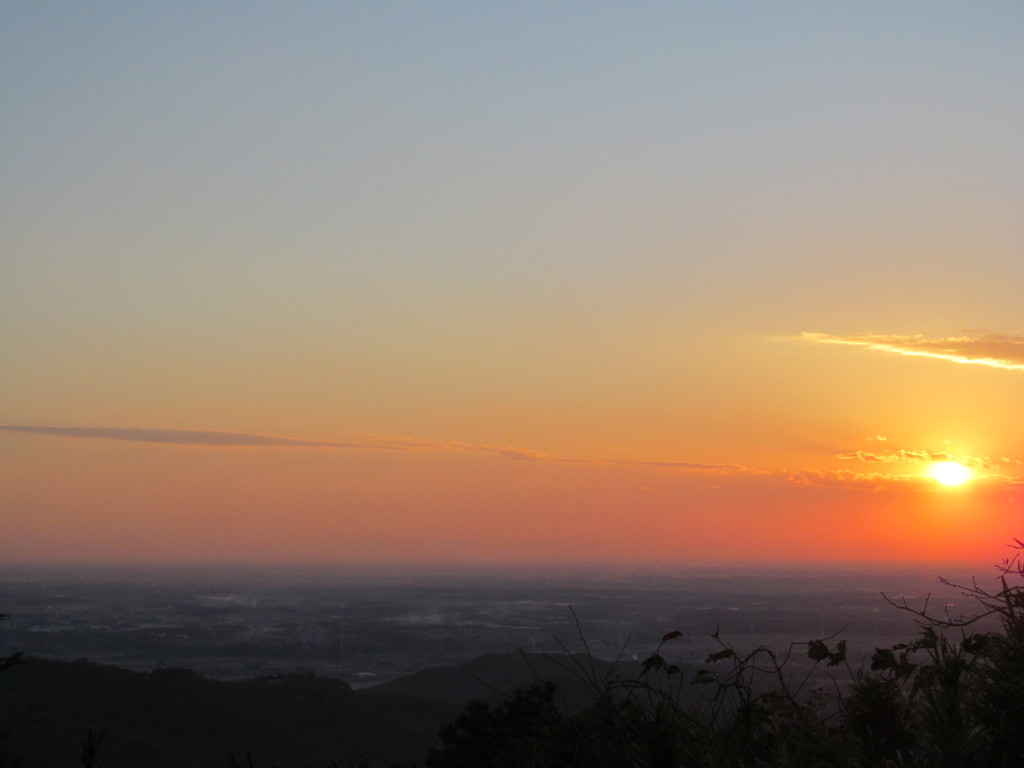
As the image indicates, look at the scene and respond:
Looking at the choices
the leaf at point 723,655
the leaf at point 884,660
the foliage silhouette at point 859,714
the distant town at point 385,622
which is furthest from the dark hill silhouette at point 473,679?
the leaf at point 723,655

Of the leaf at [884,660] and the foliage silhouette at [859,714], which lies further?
the leaf at [884,660]

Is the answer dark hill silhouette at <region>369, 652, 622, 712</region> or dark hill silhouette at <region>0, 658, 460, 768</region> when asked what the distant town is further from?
dark hill silhouette at <region>0, 658, 460, 768</region>

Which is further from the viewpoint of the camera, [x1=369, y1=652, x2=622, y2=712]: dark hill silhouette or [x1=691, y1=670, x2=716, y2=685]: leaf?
[x1=369, y1=652, x2=622, y2=712]: dark hill silhouette

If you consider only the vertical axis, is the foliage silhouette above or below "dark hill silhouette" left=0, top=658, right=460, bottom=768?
above

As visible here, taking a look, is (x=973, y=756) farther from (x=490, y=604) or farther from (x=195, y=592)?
(x=195, y=592)

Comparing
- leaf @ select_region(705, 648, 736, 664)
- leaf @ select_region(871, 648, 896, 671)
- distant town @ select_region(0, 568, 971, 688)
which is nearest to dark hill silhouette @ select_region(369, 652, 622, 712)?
distant town @ select_region(0, 568, 971, 688)

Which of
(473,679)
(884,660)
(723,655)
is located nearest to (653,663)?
(723,655)

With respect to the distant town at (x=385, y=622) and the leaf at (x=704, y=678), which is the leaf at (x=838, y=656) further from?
the distant town at (x=385, y=622)

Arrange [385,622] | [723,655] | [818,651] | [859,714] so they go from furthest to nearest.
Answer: [385,622] < [859,714] < [818,651] < [723,655]

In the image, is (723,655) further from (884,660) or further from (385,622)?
(385,622)

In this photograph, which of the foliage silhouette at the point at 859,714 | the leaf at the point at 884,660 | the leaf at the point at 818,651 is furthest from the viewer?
the leaf at the point at 884,660

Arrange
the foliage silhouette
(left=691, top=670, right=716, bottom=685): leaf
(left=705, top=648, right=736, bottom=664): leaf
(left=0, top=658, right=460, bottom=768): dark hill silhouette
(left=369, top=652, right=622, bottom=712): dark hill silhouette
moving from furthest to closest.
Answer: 1. (left=369, top=652, right=622, bottom=712): dark hill silhouette
2. (left=0, top=658, right=460, bottom=768): dark hill silhouette
3. (left=691, top=670, right=716, bottom=685): leaf
4. (left=705, top=648, right=736, bottom=664): leaf
5. the foliage silhouette
